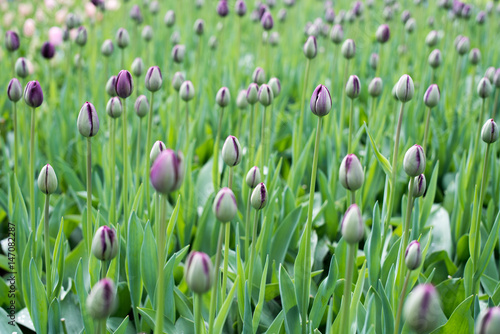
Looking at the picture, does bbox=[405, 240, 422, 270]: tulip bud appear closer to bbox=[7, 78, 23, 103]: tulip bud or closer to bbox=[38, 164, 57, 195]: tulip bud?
bbox=[38, 164, 57, 195]: tulip bud

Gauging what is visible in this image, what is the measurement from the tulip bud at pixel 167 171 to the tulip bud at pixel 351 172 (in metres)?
0.42

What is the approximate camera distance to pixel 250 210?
1.69 m

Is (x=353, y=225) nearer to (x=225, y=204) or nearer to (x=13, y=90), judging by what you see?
(x=225, y=204)

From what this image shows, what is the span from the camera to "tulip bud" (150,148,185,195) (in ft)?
2.94

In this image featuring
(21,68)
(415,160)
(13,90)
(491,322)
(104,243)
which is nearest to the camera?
(491,322)

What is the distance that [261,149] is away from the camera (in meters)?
1.96

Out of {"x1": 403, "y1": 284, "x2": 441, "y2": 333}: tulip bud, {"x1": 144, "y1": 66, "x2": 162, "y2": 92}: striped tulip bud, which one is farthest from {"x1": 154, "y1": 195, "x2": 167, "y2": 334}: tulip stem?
{"x1": 144, "y1": 66, "x2": 162, "y2": 92}: striped tulip bud

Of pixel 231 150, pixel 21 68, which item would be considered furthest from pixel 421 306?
pixel 21 68

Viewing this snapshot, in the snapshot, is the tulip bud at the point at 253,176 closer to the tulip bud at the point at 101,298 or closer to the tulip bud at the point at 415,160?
the tulip bud at the point at 415,160

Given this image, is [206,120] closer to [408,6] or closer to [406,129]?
[406,129]

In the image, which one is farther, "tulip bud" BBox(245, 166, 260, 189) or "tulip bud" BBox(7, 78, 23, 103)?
"tulip bud" BBox(7, 78, 23, 103)

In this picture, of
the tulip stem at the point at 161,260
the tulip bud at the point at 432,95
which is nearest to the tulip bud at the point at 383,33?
the tulip bud at the point at 432,95

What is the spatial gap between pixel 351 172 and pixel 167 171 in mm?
453

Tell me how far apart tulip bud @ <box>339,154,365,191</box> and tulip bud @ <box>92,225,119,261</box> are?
51 cm
